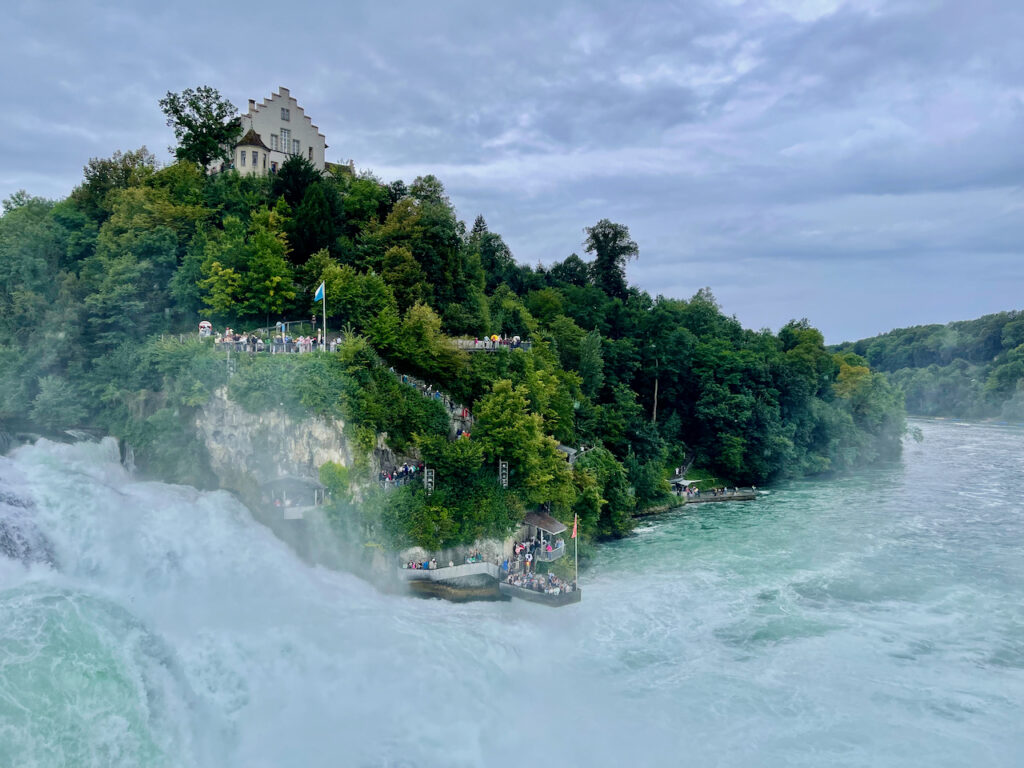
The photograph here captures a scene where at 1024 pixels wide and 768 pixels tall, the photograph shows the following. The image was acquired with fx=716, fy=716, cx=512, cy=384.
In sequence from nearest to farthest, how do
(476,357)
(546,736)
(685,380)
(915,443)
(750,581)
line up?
(546,736)
(750,581)
(476,357)
(685,380)
(915,443)

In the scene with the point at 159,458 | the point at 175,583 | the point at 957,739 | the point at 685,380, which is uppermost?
the point at 685,380

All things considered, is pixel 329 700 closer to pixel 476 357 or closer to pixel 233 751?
pixel 233 751

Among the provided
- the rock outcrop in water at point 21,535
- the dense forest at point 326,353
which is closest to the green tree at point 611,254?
the dense forest at point 326,353

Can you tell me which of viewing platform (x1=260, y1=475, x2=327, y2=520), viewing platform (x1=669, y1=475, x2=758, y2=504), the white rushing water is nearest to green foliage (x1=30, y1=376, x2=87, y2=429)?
the white rushing water

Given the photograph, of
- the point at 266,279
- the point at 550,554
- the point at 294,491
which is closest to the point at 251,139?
the point at 266,279

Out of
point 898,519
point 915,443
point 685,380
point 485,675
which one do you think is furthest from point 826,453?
point 485,675

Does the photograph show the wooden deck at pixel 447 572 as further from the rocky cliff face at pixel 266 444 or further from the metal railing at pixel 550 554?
the rocky cliff face at pixel 266 444
